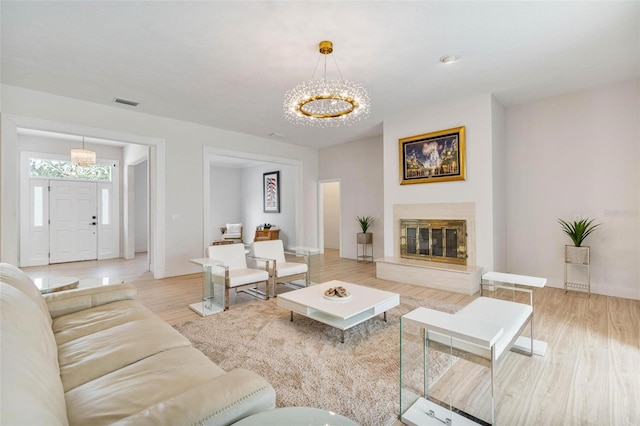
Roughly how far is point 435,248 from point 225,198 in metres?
8.09

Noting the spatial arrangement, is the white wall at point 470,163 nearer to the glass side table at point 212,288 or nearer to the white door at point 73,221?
the glass side table at point 212,288

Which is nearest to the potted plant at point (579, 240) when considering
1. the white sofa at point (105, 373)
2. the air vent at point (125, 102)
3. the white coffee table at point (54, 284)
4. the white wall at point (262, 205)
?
the white sofa at point (105, 373)

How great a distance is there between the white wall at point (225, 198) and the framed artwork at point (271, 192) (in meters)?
1.51

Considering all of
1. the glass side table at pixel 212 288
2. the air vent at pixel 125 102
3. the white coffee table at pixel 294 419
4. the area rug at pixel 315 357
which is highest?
the air vent at pixel 125 102

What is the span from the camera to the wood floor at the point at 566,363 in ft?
5.92

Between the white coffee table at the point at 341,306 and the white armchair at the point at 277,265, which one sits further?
the white armchair at the point at 277,265

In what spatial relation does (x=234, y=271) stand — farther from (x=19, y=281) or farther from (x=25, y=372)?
(x=25, y=372)

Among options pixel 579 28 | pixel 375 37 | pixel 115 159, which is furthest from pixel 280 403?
pixel 115 159

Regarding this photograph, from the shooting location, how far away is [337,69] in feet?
11.7

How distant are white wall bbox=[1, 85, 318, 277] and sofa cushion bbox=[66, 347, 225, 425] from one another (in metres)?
4.38

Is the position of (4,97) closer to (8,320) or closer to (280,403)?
(8,320)

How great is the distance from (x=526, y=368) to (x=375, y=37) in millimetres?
3267

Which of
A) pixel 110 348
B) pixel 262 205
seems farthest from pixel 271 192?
pixel 110 348

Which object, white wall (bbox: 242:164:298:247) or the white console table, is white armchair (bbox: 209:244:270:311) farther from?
white wall (bbox: 242:164:298:247)
